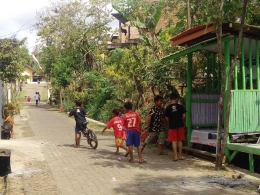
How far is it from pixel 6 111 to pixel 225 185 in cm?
1342

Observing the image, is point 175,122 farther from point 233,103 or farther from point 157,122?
point 233,103

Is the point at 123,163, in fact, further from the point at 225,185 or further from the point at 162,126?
the point at 225,185

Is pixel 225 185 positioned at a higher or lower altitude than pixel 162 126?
lower

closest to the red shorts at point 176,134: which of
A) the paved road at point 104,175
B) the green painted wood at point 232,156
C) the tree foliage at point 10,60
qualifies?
the paved road at point 104,175

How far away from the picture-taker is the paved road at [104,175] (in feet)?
23.0

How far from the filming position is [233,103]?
8.69 m

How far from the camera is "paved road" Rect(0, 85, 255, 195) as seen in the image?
275 inches

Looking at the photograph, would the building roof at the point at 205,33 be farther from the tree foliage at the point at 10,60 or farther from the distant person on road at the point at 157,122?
the tree foliage at the point at 10,60

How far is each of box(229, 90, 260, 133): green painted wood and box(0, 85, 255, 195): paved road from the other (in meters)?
1.16

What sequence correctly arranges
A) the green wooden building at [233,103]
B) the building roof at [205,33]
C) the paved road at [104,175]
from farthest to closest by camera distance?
the green wooden building at [233,103]
the building roof at [205,33]
the paved road at [104,175]

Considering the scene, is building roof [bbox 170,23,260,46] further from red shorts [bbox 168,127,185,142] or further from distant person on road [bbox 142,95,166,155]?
red shorts [bbox 168,127,185,142]

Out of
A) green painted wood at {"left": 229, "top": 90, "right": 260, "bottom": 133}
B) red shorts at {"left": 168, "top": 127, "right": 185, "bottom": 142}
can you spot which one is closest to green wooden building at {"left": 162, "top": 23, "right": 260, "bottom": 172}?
green painted wood at {"left": 229, "top": 90, "right": 260, "bottom": 133}

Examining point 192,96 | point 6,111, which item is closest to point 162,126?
point 192,96

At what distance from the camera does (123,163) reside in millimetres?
9594
